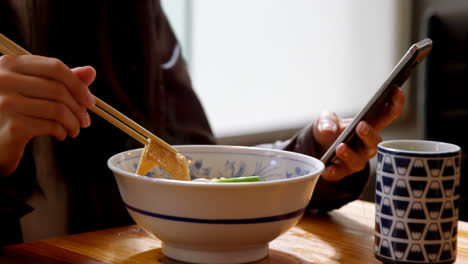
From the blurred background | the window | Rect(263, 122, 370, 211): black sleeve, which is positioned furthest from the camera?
the window

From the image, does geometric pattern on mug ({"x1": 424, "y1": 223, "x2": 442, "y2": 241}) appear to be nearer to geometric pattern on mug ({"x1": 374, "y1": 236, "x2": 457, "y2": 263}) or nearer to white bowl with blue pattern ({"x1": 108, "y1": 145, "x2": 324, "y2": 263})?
geometric pattern on mug ({"x1": 374, "y1": 236, "x2": 457, "y2": 263})

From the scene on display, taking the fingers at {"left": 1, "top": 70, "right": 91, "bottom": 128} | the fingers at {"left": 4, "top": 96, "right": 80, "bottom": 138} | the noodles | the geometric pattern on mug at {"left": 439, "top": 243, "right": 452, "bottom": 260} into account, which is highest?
the fingers at {"left": 1, "top": 70, "right": 91, "bottom": 128}

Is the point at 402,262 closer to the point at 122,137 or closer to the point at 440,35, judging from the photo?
the point at 122,137

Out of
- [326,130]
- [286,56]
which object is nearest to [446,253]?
[326,130]

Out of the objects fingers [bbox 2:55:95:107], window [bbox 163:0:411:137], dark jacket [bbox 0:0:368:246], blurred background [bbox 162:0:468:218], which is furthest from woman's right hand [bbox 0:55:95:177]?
window [bbox 163:0:411:137]

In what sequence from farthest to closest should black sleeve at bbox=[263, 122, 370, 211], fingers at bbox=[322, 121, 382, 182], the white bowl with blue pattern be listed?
black sleeve at bbox=[263, 122, 370, 211]
fingers at bbox=[322, 121, 382, 182]
the white bowl with blue pattern

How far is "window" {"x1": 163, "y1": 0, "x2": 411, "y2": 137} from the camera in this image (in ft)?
7.39

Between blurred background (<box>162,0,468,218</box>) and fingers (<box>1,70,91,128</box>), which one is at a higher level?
fingers (<box>1,70,91,128</box>)

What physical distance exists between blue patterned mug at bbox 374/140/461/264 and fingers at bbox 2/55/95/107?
1.29 feet

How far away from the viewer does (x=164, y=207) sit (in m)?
0.71

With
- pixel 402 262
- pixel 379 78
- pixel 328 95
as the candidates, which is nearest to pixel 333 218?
pixel 402 262

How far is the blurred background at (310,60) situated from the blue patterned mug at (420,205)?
1111 millimetres

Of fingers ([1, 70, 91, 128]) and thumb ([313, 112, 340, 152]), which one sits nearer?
fingers ([1, 70, 91, 128])

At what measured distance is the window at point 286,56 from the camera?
2.25 meters
